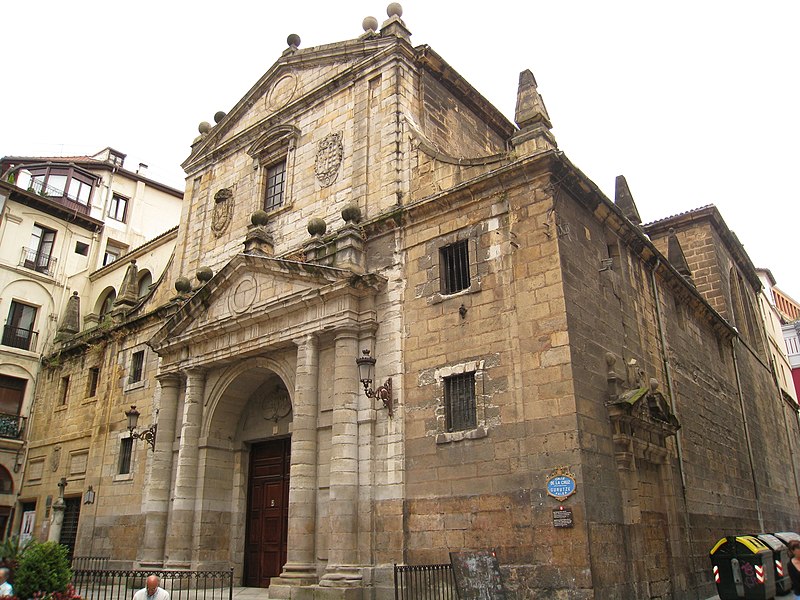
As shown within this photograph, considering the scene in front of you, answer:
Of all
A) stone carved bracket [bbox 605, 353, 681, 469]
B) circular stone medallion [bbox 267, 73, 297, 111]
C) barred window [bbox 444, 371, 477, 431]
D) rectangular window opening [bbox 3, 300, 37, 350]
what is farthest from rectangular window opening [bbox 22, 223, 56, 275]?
stone carved bracket [bbox 605, 353, 681, 469]

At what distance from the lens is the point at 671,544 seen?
41.5 feet

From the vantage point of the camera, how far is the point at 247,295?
15484 millimetres

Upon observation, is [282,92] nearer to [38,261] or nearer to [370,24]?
[370,24]

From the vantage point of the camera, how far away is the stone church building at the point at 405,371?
11.0 m

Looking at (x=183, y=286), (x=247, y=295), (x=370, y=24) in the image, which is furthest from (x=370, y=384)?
(x=370, y=24)

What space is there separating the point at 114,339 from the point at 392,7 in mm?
13026

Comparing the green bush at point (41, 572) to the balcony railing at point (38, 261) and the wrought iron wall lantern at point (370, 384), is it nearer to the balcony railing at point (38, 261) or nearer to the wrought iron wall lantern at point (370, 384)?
the wrought iron wall lantern at point (370, 384)

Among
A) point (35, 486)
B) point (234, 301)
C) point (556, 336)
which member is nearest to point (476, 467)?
point (556, 336)

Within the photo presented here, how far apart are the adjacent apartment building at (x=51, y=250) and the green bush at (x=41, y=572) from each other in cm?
1699

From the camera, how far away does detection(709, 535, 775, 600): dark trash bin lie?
1204cm

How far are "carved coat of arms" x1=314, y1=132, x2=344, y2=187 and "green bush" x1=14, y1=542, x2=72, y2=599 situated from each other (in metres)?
10.1

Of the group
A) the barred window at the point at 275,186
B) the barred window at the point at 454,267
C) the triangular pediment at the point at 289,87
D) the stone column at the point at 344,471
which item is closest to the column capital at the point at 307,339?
the stone column at the point at 344,471

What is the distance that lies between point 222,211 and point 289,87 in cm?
398

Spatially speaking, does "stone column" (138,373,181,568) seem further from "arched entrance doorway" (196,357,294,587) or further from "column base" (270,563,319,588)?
"column base" (270,563,319,588)
